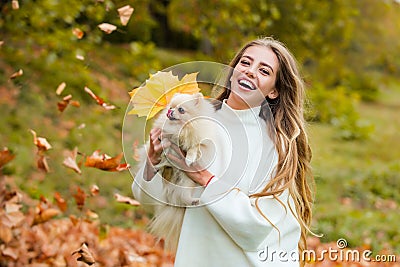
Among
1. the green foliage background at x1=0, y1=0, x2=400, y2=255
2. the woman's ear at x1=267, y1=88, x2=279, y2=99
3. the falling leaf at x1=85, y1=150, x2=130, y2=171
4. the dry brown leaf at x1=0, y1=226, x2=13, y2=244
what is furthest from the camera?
the green foliage background at x1=0, y1=0, x2=400, y2=255

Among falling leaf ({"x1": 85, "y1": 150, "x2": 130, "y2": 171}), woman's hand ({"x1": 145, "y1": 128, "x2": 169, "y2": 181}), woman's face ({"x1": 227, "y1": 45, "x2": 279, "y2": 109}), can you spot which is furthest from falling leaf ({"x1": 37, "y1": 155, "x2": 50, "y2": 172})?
woman's face ({"x1": 227, "y1": 45, "x2": 279, "y2": 109})

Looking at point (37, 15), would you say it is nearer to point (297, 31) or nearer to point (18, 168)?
point (18, 168)

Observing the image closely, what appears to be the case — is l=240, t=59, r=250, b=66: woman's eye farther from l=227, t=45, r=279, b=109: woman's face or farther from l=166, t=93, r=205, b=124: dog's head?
l=166, t=93, r=205, b=124: dog's head

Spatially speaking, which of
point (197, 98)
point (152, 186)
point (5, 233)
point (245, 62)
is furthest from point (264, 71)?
point (5, 233)

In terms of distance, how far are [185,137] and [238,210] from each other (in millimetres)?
293

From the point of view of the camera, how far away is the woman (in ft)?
6.39

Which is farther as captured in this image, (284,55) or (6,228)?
(6,228)

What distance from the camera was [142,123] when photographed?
81.8 inches

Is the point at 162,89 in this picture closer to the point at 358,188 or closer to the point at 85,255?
the point at 85,255

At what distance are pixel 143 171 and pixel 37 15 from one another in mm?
2831

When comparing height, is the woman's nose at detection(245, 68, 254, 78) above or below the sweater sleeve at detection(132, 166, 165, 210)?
above

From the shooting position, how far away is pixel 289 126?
216 cm

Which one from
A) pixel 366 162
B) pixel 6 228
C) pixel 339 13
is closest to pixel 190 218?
pixel 6 228

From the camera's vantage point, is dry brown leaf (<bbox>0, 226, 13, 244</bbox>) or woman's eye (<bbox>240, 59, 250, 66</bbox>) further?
dry brown leaf (<bbox>0, 226, 13, 244</bbox>)
